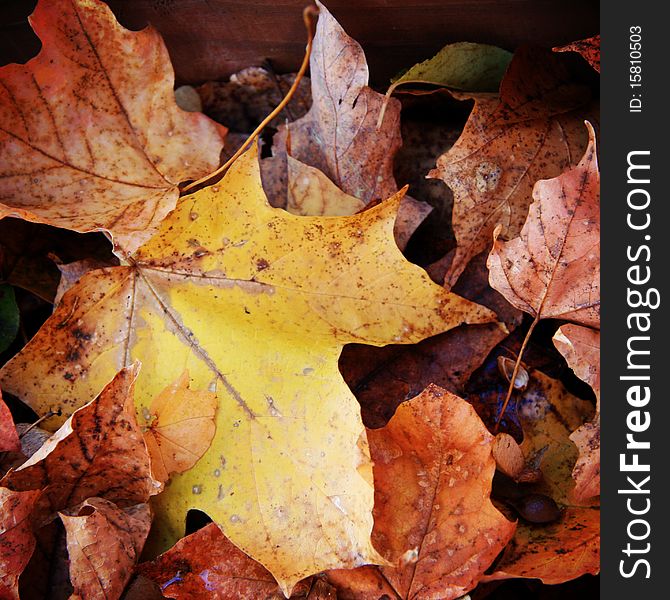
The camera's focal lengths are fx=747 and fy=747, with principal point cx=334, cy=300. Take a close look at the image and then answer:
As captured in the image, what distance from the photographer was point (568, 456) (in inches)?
36.1

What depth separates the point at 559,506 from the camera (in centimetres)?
89

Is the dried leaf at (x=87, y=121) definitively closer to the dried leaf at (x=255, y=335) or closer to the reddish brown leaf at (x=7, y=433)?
the dried leaf at (x=255, y=335)

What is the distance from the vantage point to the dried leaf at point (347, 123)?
3.03 ft

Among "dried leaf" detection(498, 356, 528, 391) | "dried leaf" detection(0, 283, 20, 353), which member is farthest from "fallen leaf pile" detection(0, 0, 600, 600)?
"dried leaf" detection(0, 283, 20, 353)

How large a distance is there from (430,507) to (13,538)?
1.51ft

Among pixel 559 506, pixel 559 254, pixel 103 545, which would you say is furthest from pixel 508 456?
pixel 103 545

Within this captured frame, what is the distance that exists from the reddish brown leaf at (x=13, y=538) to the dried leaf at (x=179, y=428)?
0.14m

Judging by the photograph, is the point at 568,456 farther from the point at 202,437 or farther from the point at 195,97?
the point at 195,97

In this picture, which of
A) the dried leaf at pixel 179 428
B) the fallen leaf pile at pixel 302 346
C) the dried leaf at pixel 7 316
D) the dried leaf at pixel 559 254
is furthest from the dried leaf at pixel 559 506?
the dried leaf at pixel 7 316

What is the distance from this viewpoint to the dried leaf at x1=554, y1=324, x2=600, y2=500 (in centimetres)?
83

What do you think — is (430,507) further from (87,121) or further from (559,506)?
(87,121)

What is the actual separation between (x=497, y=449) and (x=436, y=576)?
0.52 ft

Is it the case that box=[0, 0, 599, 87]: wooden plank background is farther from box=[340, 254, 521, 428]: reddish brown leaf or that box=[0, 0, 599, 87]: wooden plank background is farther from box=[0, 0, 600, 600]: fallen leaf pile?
box=[340, 254, 521, 428]: reddish brown leaf

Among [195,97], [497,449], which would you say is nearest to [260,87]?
[195,97]
